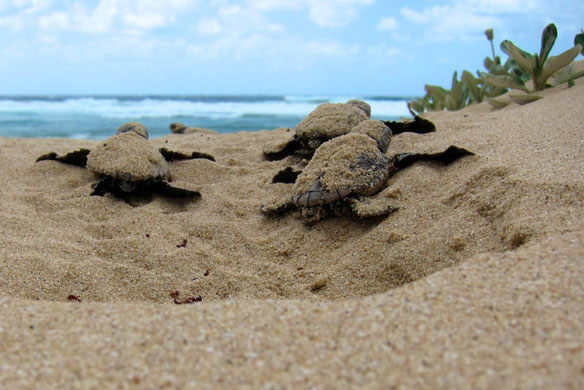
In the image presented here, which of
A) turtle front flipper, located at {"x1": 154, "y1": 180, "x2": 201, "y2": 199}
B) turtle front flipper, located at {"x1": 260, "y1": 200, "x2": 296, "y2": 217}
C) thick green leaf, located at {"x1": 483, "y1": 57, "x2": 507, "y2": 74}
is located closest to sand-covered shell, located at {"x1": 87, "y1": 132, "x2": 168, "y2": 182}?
turtle front flipper, located at {"x1": 154, "y1": 180, "x2": 201, "y2": 199}

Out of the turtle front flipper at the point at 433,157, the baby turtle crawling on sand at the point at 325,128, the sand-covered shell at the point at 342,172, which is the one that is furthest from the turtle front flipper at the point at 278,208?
the baby turtle crawling on sand at the point at 325,128

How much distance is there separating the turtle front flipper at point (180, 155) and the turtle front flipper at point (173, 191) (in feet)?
3.27

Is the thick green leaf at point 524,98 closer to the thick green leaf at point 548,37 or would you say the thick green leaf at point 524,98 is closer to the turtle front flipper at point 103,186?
the thick green leaf at point 548,37

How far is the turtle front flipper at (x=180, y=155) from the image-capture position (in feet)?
17.0

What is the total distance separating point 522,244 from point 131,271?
7.09 ft

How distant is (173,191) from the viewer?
13.8 ft

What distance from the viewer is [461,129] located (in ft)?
16.8

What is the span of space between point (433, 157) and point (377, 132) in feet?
2.81

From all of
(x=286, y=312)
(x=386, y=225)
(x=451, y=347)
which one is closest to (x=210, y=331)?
(x=286, y=312)

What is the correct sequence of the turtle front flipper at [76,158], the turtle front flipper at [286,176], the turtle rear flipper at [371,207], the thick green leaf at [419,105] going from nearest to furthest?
the turtle rear flipper at [371,207] → the turtle front flipper at [286,176] → the turtle front flipper at [76,158] → the thick green leaf at [419,105]

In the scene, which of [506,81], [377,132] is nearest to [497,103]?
[506,81]

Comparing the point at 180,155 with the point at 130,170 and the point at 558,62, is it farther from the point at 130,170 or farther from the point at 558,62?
the point at 558,62

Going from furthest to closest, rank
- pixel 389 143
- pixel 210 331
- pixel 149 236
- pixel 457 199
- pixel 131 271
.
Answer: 1. pixel 389 143
2. pixel 149 236
3. pixel 457 199
4. pixel 131 271
5. pixel 210 331

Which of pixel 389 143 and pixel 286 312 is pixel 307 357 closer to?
pixel 286 312
